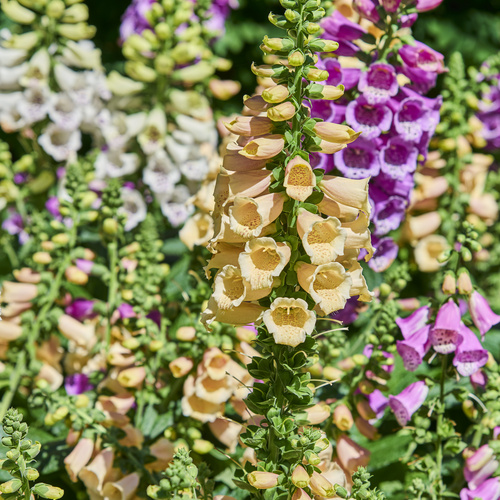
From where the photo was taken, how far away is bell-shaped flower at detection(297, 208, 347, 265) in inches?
40.9

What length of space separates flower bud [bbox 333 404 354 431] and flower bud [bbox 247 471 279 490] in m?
0.42

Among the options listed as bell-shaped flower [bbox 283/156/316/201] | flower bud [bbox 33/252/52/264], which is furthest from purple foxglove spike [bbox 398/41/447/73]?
flower bud [bbox 33/252/52/264]

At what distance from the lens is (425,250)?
233 cm

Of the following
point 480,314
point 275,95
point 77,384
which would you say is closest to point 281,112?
point 275,95

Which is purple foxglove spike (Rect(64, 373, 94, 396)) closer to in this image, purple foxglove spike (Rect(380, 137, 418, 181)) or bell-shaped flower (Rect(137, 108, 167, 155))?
bell-shaped flower (Rect(137, 108, 167, 155))

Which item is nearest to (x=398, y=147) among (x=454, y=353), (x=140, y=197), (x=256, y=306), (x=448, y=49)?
(x=454, y=353)

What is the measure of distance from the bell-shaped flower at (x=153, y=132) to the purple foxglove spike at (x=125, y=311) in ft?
2.54

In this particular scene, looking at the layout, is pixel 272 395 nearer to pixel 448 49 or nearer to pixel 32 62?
pixel 32 62

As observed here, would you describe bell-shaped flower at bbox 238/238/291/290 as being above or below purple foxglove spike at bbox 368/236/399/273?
above

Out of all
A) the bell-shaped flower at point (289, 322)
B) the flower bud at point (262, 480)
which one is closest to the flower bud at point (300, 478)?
the flower bud at point (262, 480)

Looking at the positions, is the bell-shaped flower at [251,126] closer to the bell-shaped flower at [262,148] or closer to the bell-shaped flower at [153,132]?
the bell-shaped flower at [262,148]

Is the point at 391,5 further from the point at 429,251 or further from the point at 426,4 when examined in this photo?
the point at 429,251

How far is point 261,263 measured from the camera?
1072mm

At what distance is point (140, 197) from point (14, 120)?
0.52 m
